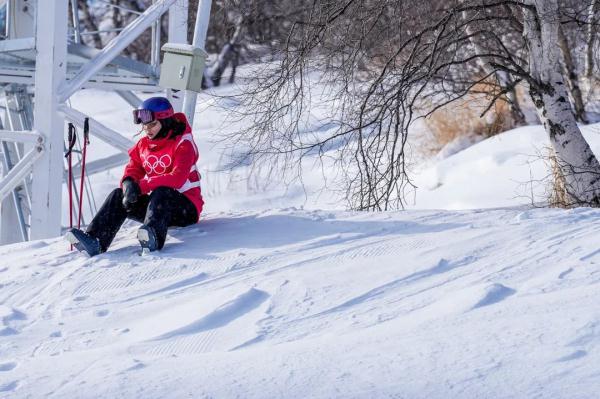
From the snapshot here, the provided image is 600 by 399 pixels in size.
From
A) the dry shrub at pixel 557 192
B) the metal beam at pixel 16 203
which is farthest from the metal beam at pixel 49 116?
the dry shrub at pixel 557 192

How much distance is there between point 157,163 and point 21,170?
2.82 m

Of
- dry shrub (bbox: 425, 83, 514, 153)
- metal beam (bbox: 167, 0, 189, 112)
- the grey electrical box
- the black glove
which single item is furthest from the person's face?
dry shrub (bbox: 425, 83, 514, 153)

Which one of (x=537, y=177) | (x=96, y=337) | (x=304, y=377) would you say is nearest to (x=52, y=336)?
(x=96, y=337)

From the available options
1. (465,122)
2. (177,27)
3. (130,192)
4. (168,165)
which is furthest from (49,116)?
(465,122)

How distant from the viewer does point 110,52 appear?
29.5 feet

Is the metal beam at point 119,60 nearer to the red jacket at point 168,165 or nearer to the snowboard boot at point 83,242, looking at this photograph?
the red jacket at point 168,165

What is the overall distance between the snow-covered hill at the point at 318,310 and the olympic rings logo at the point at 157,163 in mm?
452

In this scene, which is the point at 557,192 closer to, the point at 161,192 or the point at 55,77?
the point at 161,192

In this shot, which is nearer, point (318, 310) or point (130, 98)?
point (318, 310)

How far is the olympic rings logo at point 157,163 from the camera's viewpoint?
22.0ft

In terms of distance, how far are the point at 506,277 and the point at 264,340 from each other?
1407 millimetres

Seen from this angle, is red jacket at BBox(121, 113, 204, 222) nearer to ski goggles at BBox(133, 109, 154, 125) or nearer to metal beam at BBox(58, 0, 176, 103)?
ski goggles at BBox(133, 109, 154, 125)

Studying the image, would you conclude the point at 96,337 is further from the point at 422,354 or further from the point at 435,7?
the point at 435,7

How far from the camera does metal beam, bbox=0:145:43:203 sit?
892 cm
